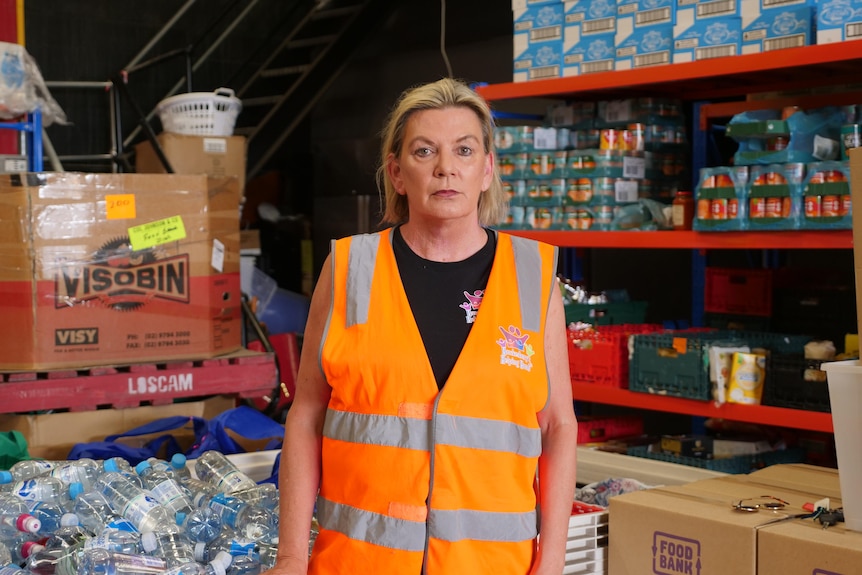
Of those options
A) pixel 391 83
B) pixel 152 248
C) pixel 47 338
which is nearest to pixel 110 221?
pixel 152 248

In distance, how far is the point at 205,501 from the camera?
3.57 meters

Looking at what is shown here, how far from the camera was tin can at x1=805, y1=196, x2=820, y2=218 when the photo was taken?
4.19m

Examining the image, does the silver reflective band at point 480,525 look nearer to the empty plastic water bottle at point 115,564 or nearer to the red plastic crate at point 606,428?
the empty plastic water bottle at point 115,564

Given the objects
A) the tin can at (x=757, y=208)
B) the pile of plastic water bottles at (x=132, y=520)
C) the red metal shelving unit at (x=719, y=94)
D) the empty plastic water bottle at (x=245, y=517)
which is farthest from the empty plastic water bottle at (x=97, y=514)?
the tin can at (x=757, y=208)

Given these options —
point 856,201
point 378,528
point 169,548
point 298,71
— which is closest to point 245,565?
point 169,548

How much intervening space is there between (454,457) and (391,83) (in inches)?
296

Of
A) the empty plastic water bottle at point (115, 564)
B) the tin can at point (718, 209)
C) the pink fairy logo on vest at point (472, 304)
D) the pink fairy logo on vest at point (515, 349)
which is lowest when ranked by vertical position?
the empty plastic water bottle at point (115, 564)

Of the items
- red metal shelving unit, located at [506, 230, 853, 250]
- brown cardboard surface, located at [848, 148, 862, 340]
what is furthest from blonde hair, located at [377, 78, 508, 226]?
red metal shelving unit, located at [506, 230, 853, 250]

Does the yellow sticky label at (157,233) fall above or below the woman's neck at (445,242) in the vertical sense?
above

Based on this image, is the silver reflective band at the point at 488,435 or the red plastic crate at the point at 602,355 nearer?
the silver reflective band at the point at 488,435

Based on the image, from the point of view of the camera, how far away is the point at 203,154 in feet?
24.3

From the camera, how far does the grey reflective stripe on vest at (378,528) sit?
6.95 feet

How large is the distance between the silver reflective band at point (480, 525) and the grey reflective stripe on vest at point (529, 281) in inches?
15.5

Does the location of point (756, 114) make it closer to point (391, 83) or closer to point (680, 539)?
point (680, 539)
